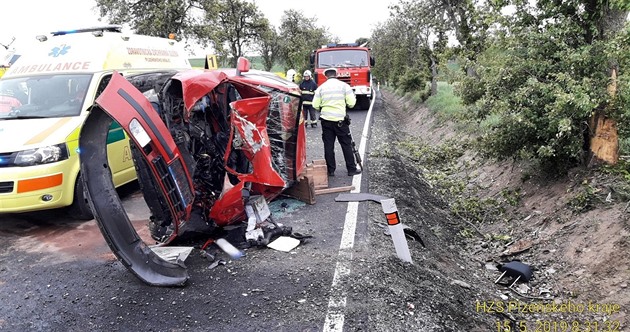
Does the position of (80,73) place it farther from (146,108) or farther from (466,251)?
(466,251)

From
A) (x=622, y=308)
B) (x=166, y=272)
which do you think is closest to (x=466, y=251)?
(x=622, y=308)

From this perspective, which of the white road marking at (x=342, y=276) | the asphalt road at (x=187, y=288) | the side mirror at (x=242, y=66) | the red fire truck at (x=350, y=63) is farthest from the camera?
the red fire truck at (x=350, y=63)

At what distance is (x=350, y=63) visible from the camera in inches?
725

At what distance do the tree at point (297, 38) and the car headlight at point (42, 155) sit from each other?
27738 mm

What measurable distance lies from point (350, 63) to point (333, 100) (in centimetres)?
1152

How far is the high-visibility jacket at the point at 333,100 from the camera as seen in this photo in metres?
7.36

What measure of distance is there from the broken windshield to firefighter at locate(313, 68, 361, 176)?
135 inches

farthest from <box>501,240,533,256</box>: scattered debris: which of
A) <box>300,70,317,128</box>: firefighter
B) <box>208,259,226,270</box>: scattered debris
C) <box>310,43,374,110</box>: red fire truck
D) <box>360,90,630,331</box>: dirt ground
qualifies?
<box>310,43,374,110</box>: red fire truck

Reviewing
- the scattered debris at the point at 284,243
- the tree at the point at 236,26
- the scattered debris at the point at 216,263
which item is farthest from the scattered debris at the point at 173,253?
the tree at the point at 236,26

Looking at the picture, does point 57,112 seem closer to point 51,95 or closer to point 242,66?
point 51,95

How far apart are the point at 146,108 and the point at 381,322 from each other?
245cm

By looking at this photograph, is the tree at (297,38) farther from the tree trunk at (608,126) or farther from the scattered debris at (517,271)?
the scattered debris at (517,271)

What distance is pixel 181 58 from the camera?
9477 mm

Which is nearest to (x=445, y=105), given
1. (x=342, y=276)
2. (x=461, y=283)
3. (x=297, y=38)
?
(x=461, y=283)
